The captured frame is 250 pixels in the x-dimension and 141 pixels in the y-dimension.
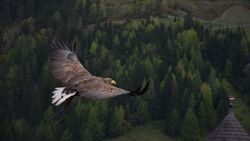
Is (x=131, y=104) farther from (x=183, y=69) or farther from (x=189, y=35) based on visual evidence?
(x=189, y=35)

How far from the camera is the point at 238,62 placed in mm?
167500

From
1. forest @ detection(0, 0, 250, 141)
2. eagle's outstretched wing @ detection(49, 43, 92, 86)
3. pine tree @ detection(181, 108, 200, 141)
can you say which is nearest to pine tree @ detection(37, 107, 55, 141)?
forest @ detection(0, 0, 250, 141)

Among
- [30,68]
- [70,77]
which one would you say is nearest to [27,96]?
[30,68]

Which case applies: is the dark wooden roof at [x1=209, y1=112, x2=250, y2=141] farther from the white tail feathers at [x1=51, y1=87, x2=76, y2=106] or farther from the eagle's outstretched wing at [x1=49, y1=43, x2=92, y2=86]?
the white tail feathers at [x1=51, y1=87, x2=76, y2=106]

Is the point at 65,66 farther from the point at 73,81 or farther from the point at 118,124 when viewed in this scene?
the point at 118,124

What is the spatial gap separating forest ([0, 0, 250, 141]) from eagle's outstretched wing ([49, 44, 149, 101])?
93.4 meters

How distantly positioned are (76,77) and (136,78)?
133252 mm

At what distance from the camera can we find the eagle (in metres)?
21.0

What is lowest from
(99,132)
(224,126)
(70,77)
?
(99,132)

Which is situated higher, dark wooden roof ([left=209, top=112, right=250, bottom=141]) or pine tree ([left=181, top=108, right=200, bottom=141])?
dark wooden roof ([left=209, top=112, right=250, bottom=141])

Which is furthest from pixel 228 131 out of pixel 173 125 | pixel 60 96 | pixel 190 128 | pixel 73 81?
pixel 60 96

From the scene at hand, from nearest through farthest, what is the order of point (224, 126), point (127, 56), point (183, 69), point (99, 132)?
point (224, 126), point (99, 132), point (183, 69), point (127, 56)

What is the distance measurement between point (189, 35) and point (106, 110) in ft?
152

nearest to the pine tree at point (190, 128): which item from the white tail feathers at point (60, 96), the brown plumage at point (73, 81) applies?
the brown plumage at point (73, 81)
